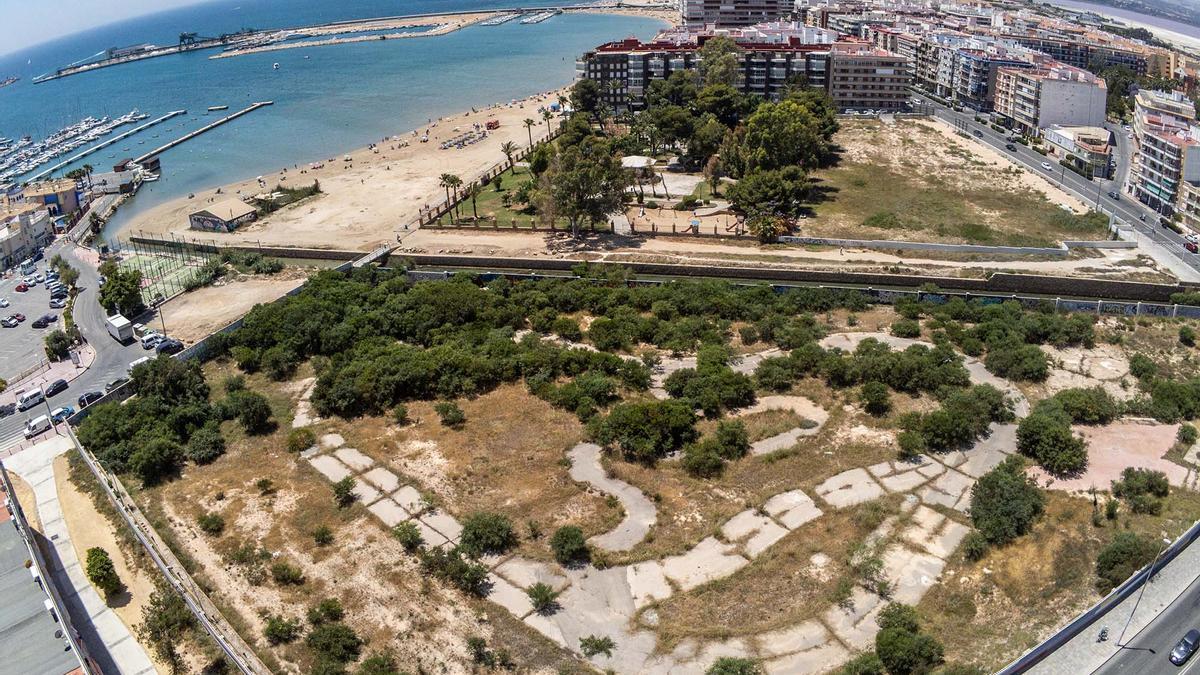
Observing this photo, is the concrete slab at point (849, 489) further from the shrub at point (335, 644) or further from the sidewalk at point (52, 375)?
the sidewalk at point (52, 375)

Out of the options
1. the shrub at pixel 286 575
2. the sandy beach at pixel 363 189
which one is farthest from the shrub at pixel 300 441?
the sandy beach at pixel 363 189

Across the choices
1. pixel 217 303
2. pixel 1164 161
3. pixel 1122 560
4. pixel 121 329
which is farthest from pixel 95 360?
pixel 1164 161

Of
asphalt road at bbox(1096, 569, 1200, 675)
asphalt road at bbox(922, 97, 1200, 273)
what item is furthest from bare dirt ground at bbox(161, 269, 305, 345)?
asphalt road at bbox(922, 97, 1200, 273)

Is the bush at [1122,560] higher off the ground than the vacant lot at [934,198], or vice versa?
the vacant lot at [934,198]

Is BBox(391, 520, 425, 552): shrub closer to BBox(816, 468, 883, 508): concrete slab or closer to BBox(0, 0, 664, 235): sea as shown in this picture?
BBox(816, 468, 883, 508): concrete slab

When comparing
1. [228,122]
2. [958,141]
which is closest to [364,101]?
[228,122]

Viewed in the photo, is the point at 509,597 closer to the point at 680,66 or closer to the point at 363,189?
the point at 363,189
